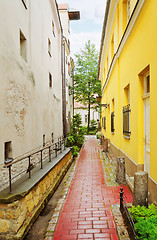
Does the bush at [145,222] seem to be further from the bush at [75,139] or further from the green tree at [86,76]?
the green tree at [86,76]

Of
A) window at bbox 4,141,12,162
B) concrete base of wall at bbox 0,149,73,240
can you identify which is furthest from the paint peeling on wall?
concrete base of wall at bbox 0,149,73,240

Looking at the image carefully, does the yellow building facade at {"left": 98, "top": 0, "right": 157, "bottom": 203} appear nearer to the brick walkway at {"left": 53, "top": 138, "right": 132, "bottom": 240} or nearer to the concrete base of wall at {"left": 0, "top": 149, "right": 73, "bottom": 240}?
the brick walkway at {"left": 53, "top": 138, "right": 132, "bottom": 240}

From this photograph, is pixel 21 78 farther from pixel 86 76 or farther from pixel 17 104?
pixel 86 76

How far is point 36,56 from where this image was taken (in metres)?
7.06

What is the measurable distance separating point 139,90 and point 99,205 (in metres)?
3.13

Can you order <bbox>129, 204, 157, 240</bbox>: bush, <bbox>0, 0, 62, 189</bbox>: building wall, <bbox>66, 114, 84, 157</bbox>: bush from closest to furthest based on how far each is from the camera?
1. <bbox>129, 204, 157, 240</bbox>: bush
2. <bbox>0, 0, 62, 189</bbox>: building wall
3. <bbox>66, 114, 84, 157</bbox>: bush

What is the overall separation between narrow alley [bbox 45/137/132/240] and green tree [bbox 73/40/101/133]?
20419 mm

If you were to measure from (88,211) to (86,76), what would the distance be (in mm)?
23789

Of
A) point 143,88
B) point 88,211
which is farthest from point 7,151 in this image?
point 143,88

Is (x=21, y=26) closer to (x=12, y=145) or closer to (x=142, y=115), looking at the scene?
(x=12, y=145)

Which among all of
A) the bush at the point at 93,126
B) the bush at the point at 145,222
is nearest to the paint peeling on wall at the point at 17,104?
the bush at the point at 145,222

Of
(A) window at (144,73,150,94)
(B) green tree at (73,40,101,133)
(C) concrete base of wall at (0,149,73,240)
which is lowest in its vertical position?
(C) concrete base of wall at (0,149,73,240)

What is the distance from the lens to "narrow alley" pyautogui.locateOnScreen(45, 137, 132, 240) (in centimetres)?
342

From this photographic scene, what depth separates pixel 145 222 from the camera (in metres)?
2.90
